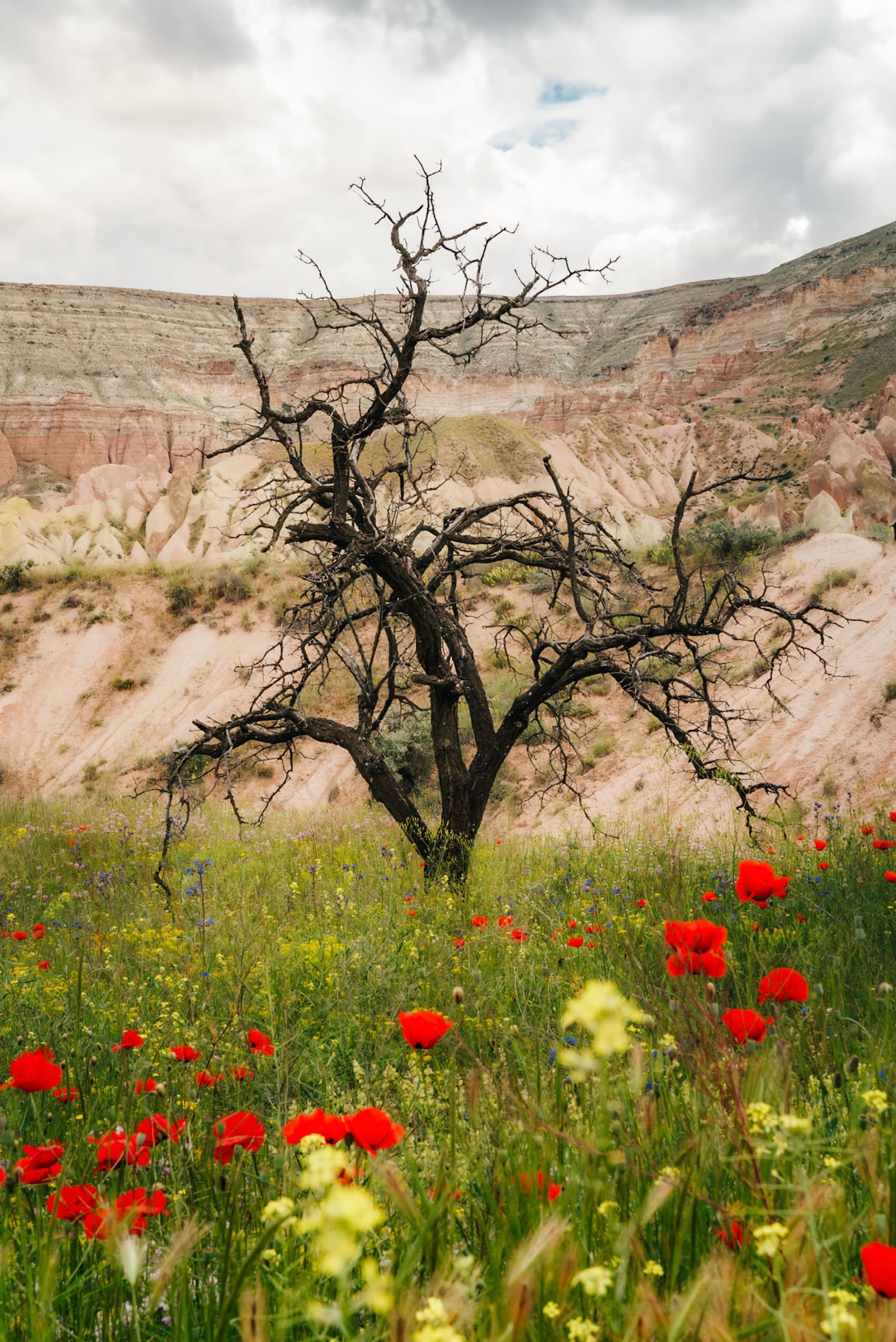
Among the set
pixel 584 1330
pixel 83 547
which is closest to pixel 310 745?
pixel 584 1330

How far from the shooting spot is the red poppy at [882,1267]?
731mm

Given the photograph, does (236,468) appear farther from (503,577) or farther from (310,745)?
(310,745)

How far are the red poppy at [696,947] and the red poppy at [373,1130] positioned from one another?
608 millimetres

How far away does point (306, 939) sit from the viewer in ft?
15.3

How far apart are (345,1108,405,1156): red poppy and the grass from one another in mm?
70

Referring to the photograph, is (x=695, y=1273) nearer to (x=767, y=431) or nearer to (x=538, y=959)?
(x=538, y=959)

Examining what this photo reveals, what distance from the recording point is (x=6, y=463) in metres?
59.2

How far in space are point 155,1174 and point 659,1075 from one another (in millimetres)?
1342

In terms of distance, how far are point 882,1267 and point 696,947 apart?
81cm

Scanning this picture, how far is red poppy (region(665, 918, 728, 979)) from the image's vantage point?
1.46m

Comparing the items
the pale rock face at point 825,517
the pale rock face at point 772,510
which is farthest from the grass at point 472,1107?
the pale rock face at point 772,510

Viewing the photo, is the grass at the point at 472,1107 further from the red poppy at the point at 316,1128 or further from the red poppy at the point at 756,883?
the red poppy at the point at 756,883

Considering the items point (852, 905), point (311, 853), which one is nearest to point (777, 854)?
point (852, 905)

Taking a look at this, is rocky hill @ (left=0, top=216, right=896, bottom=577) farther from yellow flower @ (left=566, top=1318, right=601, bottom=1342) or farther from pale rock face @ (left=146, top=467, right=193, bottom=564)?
yellow flower @ (left=566, top=1318, right=601, bottom=1342)
